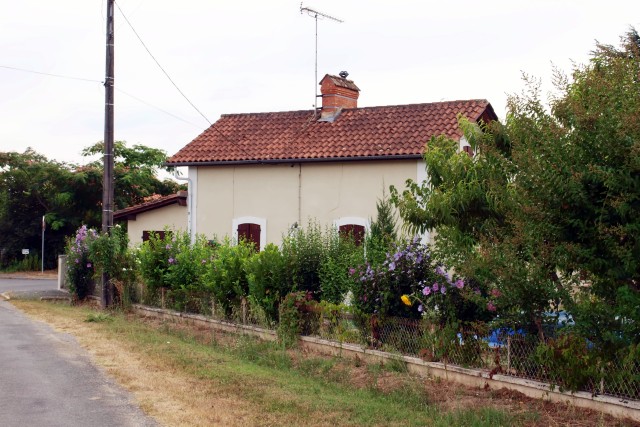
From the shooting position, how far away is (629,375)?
22.7 ft

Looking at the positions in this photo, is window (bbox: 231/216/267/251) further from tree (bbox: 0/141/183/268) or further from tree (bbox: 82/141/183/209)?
tree (bbox: 0/141/183/268)

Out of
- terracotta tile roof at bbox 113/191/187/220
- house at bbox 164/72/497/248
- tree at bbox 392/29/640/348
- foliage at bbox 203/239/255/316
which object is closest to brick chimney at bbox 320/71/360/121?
house at bbox 164/72/497/248

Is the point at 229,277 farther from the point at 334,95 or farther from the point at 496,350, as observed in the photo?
the point at 334,95

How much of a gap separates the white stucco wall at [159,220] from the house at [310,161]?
3184 mm

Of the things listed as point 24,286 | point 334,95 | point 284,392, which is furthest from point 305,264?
point 24,286

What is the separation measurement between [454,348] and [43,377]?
5440mm

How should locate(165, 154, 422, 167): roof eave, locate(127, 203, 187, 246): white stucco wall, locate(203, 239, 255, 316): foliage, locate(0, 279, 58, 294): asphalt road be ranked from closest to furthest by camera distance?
locate(203, 239, 255, 316): foliage
locate(165, 154, 422, 167): roof eave
locate(0, 279, 58, 294): asphalt road
locate(127, 203, 187, 246): white stucco wall

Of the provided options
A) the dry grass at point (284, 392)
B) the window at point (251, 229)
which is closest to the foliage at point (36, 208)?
the window at point (251, 229)

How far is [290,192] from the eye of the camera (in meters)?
20.3

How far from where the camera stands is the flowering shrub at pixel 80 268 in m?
19.4

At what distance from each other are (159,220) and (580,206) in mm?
20581

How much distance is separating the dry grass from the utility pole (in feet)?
17.4

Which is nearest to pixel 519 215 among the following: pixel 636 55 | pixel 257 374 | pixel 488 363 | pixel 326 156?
pixel 636 55

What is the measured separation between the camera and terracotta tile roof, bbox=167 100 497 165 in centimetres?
1886
